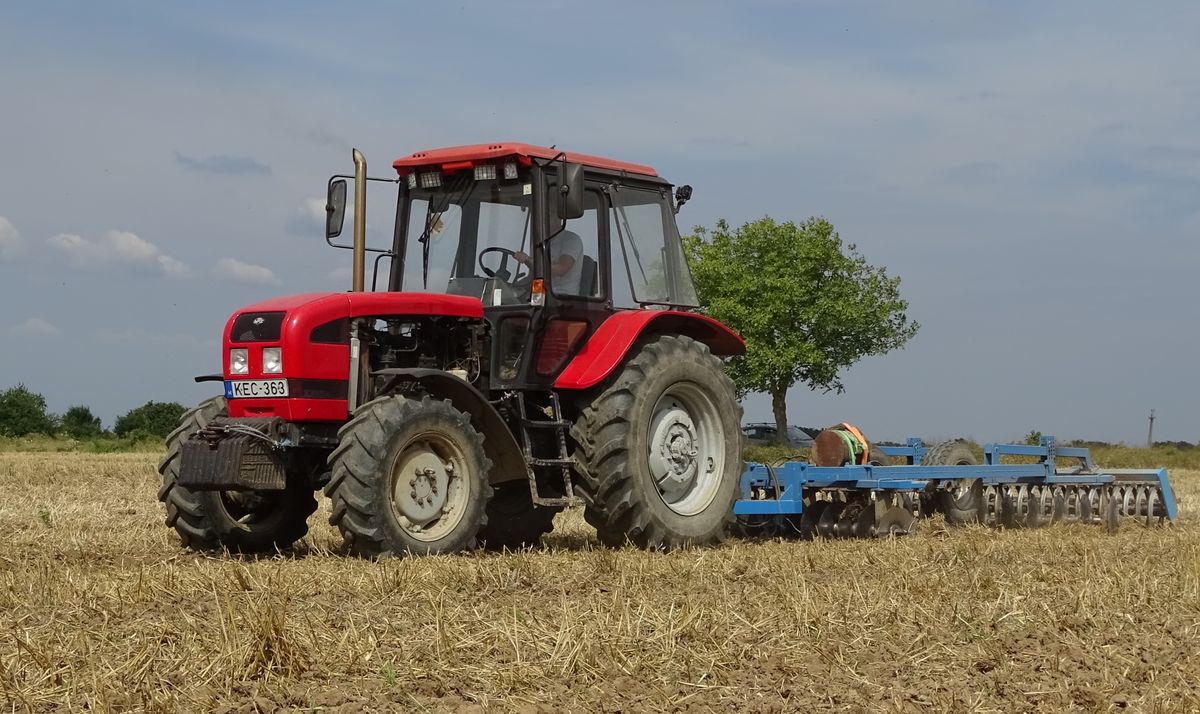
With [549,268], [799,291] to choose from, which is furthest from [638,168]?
[799,291]

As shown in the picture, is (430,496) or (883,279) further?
(883,279)

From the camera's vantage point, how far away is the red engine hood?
7.95 metres

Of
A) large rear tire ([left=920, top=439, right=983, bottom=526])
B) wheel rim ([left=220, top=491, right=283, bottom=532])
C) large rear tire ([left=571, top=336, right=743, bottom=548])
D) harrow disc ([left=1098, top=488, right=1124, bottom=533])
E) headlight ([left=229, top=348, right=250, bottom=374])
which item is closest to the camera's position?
headlight ([left=229, top=348, right=250, bottom=374])

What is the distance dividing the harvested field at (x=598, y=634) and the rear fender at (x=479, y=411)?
0.65 m

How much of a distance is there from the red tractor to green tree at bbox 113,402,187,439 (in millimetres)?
25575

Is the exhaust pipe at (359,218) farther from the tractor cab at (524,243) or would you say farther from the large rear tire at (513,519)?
the large rear tire at (513,519)

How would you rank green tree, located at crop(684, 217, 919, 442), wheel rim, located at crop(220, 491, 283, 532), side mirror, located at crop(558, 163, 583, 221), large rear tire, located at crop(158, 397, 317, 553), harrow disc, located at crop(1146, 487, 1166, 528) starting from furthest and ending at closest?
green tree, located at crop(684, 217, 919, 442)
harrow disc, located at crop(1146, 487, 1166, 528)
wheel rim, located at crop(220, 491, 283, 532)
large rear tire, located at crop(158, 397, 317, 553)
side mirror, located at crop(558, 163, 583, 221)

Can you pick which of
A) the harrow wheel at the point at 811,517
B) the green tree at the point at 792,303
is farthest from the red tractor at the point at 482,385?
the green tree at the point at 792,303

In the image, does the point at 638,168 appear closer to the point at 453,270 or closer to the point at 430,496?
the point at 453,270

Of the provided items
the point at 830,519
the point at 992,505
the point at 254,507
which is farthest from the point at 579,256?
the point at 992,505

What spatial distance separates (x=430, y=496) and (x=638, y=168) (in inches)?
117

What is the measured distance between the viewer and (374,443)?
7.43m

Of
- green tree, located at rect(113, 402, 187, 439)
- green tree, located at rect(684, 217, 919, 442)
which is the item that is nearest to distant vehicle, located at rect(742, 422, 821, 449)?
green tree, located at rect(684, 217, 919, 442)

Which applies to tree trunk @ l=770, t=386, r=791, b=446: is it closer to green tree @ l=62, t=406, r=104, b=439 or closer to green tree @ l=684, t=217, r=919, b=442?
green tree @ l=684, t=217, r=919, b=442
